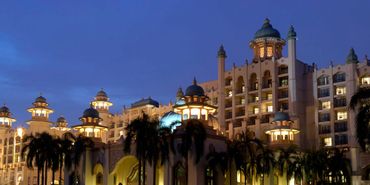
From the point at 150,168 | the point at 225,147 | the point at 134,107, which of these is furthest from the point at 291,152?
the point at 134,107

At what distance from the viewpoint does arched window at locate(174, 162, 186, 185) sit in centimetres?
6994

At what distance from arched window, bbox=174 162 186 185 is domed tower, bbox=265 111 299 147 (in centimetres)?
2489

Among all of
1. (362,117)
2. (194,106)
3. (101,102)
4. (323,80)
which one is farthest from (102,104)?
(362,117)

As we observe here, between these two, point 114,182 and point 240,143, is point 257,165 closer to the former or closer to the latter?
point 240,143

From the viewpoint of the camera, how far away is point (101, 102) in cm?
13388

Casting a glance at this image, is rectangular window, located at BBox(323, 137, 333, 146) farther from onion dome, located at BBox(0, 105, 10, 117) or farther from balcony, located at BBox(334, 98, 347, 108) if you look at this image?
onion dome, located at BBox(0, 105, 10, 117)

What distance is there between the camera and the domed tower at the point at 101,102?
132 m

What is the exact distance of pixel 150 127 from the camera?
65.2 m

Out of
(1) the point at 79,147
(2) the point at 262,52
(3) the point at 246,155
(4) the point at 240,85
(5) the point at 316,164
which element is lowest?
(5) the point at 316,164

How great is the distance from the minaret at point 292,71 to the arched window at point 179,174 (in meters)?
36.9

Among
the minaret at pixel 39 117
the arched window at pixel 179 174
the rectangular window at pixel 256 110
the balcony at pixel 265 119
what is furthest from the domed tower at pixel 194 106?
the minaret at pixel 39 117

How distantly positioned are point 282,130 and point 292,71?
1562 centimetres

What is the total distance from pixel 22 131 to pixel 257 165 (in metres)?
75.5

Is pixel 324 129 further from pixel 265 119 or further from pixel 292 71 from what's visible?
pixel 292 71
